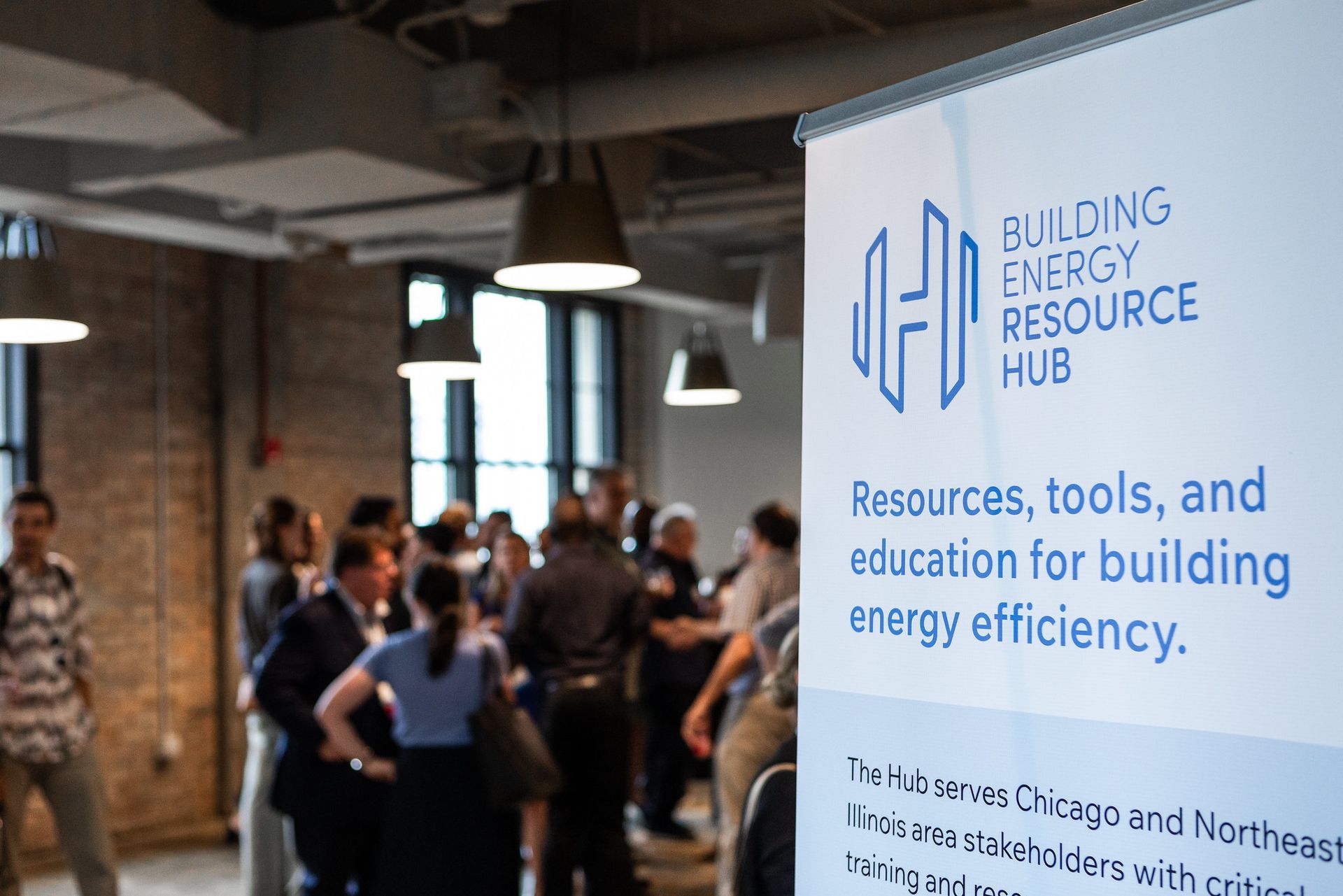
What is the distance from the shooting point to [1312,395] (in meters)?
1.19

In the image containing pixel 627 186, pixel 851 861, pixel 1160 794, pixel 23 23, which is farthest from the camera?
pixel 627 186

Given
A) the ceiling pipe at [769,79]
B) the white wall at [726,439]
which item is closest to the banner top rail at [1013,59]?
the ceiling pipe at [769,79]

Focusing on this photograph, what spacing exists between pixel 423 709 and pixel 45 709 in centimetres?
151

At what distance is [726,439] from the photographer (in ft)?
36.6

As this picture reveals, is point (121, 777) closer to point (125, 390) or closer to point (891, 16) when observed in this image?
point (125, 390)

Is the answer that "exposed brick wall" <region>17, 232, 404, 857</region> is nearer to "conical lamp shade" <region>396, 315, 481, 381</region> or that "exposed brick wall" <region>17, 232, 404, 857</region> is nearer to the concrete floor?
the concrete floor

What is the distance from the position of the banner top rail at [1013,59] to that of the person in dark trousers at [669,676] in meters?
4.90

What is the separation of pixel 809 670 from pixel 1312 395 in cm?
72

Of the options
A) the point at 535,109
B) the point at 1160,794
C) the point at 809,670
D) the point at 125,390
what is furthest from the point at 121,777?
the point at 1160,794

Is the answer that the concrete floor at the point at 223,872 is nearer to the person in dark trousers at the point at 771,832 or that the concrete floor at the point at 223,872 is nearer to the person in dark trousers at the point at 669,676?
the person in dark trousers at the point at 669,676

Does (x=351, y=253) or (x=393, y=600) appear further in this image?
(x=351, y=253)

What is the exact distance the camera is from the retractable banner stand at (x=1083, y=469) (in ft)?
3.96

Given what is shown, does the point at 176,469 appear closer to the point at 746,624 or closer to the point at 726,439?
the point at 746,624

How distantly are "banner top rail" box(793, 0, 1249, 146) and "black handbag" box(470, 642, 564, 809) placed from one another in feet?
7.97
